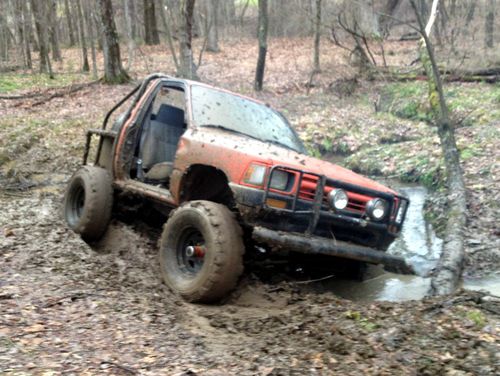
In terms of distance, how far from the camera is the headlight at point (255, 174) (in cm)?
458

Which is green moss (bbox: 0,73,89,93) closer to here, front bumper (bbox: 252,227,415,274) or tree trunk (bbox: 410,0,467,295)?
tree trunk (bbox: 410,0,467,295)

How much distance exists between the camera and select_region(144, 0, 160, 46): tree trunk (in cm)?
3138

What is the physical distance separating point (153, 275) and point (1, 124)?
419 inches

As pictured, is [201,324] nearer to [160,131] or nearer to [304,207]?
[304,207]

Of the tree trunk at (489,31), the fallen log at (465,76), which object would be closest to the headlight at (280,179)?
the fallen log at (465,76)

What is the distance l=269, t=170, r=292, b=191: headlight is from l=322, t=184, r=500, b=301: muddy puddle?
4.99ft

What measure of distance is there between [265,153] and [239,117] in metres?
1.29

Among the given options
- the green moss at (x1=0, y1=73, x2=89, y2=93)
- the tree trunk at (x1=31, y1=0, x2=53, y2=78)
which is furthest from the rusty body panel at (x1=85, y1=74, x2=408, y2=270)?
the tree trunk at (x1=31, y1=0, x2=53, y2=78)

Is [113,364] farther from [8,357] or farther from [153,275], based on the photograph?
[153,275]

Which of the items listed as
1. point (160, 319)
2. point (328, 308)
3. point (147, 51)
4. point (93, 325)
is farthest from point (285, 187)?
point (147, 51)

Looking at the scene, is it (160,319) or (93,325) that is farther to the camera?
(160,319)

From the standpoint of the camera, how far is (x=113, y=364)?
3.08m

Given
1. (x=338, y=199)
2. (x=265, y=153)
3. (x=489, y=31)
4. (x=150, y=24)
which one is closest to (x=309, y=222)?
(x=338, y=199)

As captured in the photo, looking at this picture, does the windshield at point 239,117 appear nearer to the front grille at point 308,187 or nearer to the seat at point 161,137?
the seat at point 161,137
